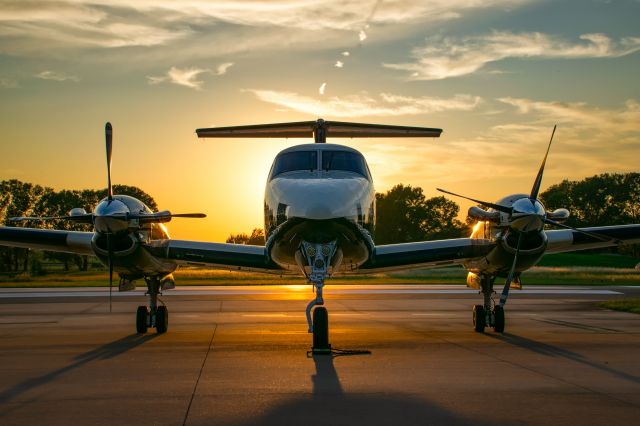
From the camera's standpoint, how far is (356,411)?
671 cm

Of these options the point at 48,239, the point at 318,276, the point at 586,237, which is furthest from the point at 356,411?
the point at 48,239

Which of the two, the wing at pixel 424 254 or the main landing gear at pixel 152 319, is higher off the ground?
the wing at pixel 424 254

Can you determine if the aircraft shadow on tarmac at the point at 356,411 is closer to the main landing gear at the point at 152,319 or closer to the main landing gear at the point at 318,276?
the main landing gear at the point at 318,276

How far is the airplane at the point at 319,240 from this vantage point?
10867 millimetres

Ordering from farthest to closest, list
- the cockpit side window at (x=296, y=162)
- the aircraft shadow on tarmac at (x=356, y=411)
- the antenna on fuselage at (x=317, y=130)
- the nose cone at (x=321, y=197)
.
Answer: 1. the antenna on fuselage at (x=317, y=130)
2. the cockpit side window at (x=296, y=162)
3. the nose cone at (x=321, y=197)
4. the aircraft shadow on tarmac at (x=356, y=411)

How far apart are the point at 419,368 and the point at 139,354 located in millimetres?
4576

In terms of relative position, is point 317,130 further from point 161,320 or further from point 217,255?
point 161,320

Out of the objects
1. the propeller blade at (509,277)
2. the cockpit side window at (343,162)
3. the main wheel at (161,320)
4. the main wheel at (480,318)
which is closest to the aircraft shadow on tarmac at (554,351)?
the main wheel at (480,318)

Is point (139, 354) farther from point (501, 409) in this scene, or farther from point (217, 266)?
point (501, 409)

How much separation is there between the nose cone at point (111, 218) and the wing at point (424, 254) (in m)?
4.66

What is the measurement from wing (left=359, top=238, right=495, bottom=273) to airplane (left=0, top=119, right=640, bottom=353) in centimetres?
2

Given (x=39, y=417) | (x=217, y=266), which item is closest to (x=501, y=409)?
(x=39, y=417)

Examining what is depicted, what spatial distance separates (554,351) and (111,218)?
829 centimetres

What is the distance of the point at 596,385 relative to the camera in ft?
26.7
